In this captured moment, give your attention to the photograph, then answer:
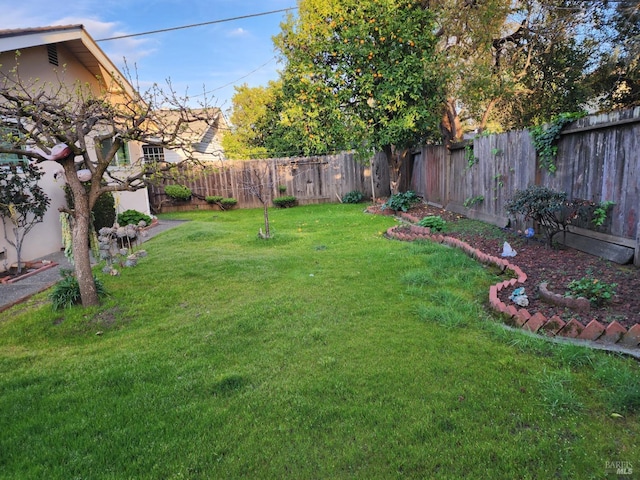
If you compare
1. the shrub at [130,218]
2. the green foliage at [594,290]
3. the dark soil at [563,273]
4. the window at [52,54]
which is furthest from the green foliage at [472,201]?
the window at [52,54]

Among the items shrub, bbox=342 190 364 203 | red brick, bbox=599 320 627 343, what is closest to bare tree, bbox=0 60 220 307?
red brick, bbox=599 320 627 343

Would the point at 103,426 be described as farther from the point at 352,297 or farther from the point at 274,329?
the point at 352,297

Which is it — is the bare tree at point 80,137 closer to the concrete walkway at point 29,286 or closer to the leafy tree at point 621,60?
the concrete walkway at point 29,286

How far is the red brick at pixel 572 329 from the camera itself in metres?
3.18

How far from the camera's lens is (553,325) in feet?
10.8

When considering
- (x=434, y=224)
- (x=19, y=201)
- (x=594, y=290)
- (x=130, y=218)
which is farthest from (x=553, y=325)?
(x=130, y=218)

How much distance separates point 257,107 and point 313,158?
383 inches

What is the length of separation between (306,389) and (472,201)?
6982 mm

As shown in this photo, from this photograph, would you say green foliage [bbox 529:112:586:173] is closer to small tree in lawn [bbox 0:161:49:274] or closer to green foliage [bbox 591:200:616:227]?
green foliage [bbox 591:200:616:227]

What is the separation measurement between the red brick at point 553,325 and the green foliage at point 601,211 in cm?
222

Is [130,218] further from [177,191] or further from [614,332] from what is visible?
[614,332]

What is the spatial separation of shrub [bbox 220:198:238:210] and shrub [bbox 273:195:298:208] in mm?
1675

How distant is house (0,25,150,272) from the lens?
645cm

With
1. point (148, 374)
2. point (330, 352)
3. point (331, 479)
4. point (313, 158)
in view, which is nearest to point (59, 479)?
point (148, 374)
